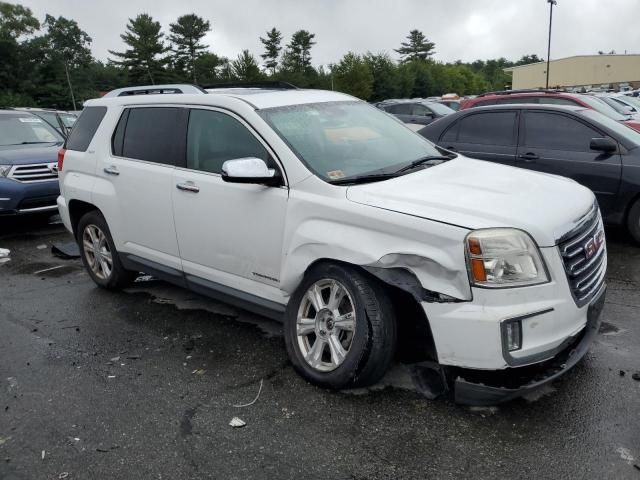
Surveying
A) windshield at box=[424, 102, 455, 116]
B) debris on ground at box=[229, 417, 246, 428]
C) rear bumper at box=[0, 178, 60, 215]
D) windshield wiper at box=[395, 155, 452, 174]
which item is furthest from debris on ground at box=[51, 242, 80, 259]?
windshield at box=[424, 102, 455, 116]

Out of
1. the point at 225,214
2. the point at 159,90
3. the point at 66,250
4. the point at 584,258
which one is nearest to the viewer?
the point at 584,258

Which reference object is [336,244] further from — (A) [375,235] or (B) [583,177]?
(B) [583,177]

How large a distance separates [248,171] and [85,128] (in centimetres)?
270

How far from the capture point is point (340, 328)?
340cm

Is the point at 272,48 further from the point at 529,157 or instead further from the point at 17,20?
the point at 529,157

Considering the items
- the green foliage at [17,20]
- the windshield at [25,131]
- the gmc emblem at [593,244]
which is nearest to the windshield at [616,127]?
the gmc emblem at [593,244]

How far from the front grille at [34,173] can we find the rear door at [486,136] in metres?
5.67

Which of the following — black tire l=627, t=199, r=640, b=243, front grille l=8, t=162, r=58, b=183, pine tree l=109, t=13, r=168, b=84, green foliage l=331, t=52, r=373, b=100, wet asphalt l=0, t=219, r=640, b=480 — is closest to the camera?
wet asphalt l=0, t=219, r=640, b=480

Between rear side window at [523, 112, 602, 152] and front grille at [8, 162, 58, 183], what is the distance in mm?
6647

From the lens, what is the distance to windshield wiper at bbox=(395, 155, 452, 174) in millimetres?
3896

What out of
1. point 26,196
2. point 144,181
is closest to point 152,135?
point 144,181

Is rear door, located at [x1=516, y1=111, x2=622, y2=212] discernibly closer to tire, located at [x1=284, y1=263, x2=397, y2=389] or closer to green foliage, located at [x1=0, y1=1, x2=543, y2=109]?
tire, located at [x1=284, y1=263, x2=397, y2=389]

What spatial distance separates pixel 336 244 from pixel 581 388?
5.45ft

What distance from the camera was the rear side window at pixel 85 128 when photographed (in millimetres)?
5383
